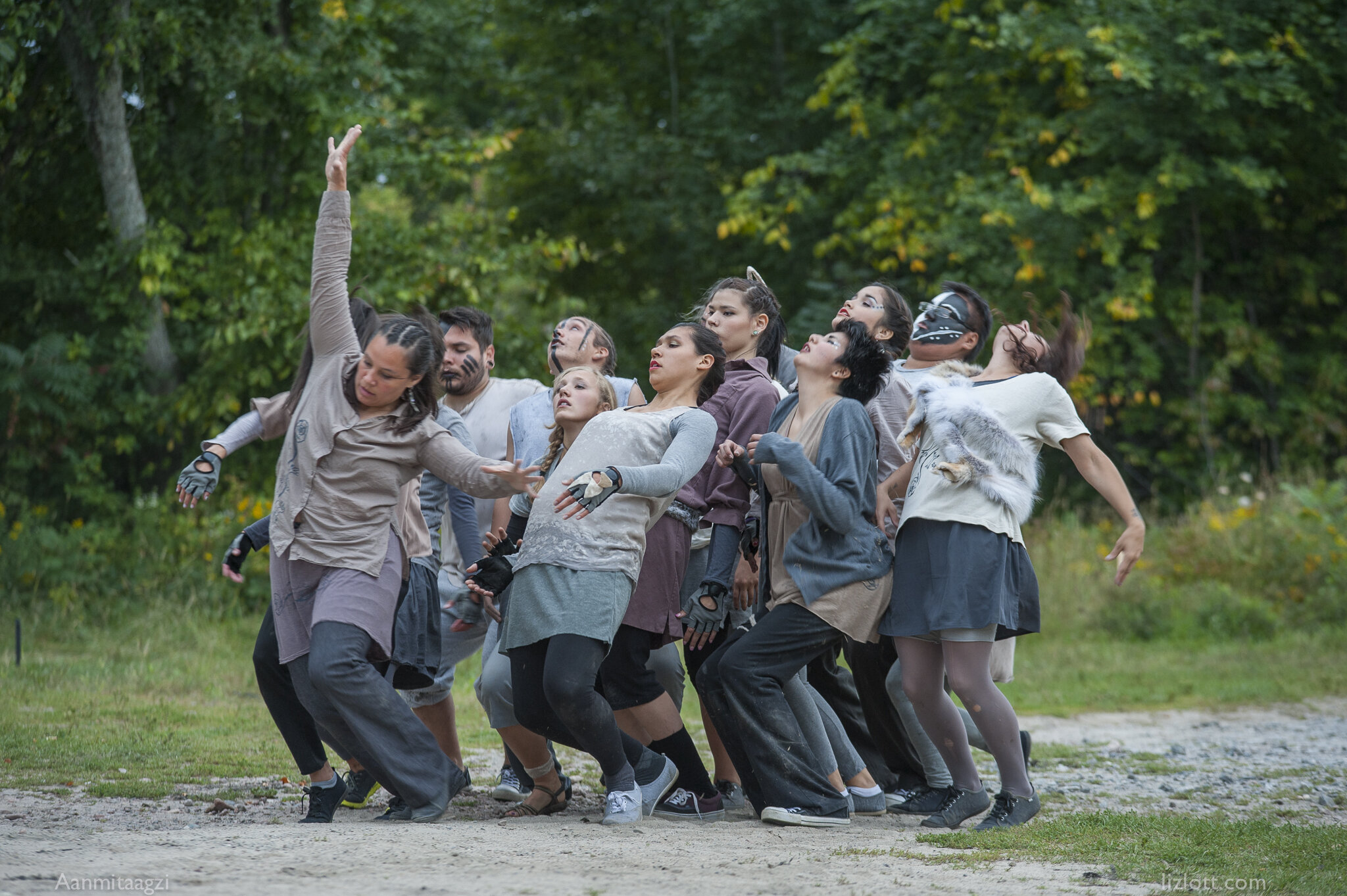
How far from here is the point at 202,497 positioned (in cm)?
440

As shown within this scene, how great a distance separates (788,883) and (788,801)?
104 centimetres

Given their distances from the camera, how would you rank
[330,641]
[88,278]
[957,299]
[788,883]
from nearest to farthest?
[788,883], [330,641], [957,299], [88,278]

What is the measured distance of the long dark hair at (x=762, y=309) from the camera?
5270mm

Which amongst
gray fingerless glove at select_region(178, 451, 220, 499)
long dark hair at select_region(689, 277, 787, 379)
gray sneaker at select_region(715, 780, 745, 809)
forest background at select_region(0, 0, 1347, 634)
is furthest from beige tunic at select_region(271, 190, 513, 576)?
forest background at select_region(0, 0, 1347, 634)

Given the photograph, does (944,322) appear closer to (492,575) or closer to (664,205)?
(492,575)

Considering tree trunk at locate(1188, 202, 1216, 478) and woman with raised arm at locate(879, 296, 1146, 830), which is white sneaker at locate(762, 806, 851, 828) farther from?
tree trunk at locate(1188, 202, 1216, 478)

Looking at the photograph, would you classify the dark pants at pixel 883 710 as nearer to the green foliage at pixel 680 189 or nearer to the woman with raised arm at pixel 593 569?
the woman with raised arm at pixel 593 569

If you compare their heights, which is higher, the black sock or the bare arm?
the bare arm

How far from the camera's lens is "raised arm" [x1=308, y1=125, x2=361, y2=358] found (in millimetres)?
4414

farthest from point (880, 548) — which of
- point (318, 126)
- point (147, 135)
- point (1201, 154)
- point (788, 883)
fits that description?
point (1201, 154)

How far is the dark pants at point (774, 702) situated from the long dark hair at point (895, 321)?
4.40 ft

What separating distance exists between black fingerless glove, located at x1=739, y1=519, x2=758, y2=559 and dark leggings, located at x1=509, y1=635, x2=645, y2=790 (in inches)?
31.7

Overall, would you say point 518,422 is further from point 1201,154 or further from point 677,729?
point 1201,154

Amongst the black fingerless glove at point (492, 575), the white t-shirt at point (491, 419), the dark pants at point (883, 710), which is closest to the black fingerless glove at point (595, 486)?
the black fingerless glove at point (492, 575)
